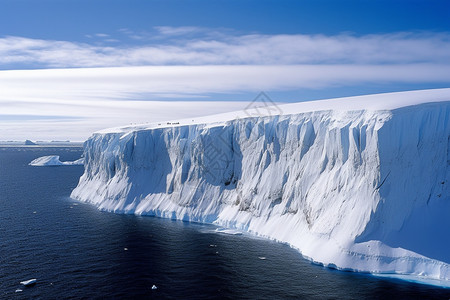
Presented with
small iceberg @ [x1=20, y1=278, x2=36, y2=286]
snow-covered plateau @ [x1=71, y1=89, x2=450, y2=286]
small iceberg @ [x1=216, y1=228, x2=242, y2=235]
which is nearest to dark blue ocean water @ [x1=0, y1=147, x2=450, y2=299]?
small iceberg @ [x1=20, y1=278, x2=36, y2=286]

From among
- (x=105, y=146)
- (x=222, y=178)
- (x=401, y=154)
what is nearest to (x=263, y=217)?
(x=222, y=178)

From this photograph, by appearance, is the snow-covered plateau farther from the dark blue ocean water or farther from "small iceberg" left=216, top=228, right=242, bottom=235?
the dark blue ocean water

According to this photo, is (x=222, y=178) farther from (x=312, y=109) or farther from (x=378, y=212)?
(x=378, y=212)

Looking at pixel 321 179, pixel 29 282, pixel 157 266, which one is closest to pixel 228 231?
pixel 321 179

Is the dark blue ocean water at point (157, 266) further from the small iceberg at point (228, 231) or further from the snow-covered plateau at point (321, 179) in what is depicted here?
the snow-covered plateau at point (321, 179)

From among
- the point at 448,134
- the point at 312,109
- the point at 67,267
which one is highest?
the point at 312,109

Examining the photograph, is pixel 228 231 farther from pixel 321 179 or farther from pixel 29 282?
pixel 29 282
